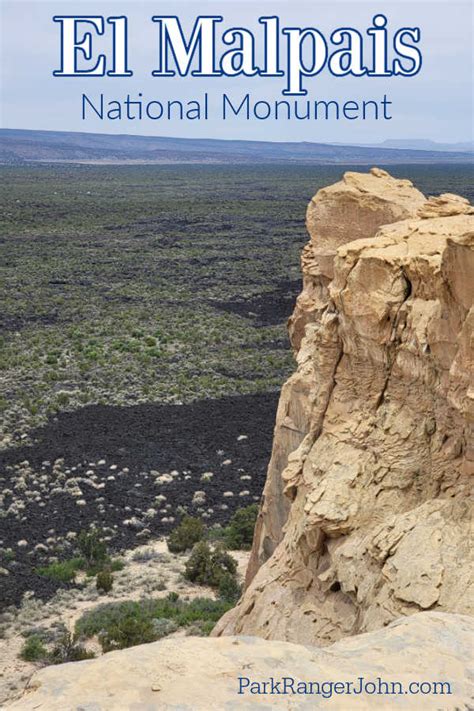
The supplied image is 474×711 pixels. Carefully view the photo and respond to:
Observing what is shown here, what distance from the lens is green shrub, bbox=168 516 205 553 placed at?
2047 cm

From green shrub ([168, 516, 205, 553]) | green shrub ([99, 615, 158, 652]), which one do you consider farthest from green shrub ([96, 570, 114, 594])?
green shrub ([99, 615, 158, 652])

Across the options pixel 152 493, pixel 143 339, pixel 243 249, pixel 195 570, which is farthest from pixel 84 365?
pixel 243 249

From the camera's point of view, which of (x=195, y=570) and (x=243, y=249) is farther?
(x=243, y=249)

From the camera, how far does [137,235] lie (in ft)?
287

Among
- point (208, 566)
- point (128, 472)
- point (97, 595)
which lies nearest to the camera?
point (97, 595)

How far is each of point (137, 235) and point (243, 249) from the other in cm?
1401

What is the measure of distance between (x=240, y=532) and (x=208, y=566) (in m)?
2.08

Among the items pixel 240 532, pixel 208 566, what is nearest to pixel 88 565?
pixel 208 566

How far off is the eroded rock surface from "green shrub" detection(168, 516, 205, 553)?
13.4 metres

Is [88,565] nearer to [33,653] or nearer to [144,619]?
[144,619]

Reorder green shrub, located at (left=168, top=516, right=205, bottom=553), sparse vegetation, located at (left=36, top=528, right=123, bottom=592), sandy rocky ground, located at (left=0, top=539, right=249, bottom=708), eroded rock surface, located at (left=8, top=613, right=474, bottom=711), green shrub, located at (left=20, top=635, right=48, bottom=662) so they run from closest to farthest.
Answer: eroded rock surface, located at (left=8, top=613, right=474, bottom=711) < green shrub, located at (left=20, top=635, right=48, bottom=662) < sandy rocky ground, located at (left=0, top=539, right=249, bottom=708) < sparse vegetation, located at (left=36, top=528, right=123, bottom=592) < green shrub, located at (left=168, top=516, right=205, bottom=553)

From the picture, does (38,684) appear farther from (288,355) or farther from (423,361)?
(288,355)

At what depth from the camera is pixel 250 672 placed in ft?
21.2

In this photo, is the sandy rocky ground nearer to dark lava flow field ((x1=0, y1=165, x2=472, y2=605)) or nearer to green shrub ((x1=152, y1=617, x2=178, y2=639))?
green shrub ((x1=152, y1=617, x2=178, y2=639))
